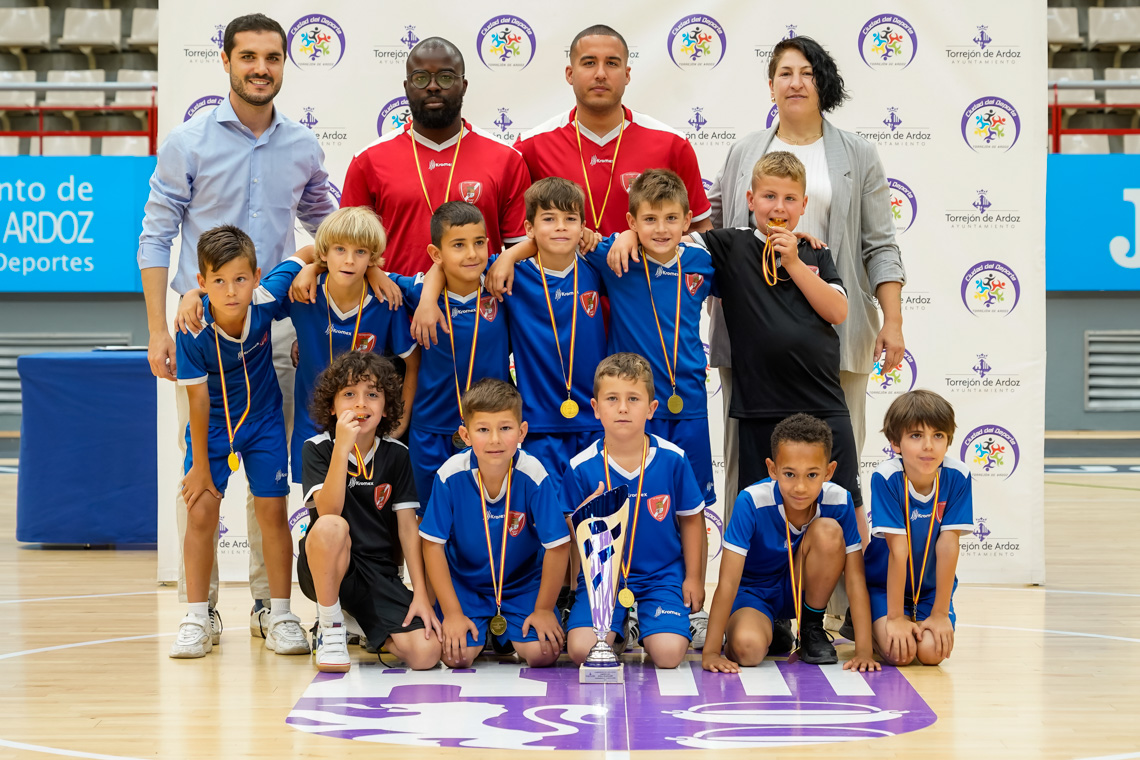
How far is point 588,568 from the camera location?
3.33m

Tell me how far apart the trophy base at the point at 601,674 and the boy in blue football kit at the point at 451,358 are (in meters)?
0.90

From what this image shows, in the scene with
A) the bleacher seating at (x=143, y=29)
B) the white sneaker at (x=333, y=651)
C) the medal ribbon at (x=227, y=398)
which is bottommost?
the white sneaker at (x=333, y=651)

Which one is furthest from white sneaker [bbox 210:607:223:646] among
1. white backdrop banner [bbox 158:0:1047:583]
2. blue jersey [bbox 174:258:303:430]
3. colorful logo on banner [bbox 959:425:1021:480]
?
colorful logo on banner [bbox 959:425:1021:480]

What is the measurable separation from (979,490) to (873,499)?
6.35 feet

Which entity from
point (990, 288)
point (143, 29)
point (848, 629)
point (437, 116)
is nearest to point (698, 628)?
point (848, 629)

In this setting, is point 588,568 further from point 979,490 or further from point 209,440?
point 979,490

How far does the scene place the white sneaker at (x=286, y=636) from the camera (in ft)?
12.3

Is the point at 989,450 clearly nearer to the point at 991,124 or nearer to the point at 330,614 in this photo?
the point at 991,124

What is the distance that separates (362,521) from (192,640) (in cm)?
70

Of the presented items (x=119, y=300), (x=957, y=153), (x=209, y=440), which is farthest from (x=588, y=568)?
(x=119, y=300)

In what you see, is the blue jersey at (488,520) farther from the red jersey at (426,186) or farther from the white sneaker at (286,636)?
the red jersey at (426,186)

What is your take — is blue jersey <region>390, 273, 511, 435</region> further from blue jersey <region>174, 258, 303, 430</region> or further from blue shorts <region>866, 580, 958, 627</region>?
blue shorts <region>866, 580, 958, 627</region>

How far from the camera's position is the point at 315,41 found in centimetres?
529

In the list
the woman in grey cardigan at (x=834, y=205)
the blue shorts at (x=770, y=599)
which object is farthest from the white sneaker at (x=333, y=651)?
the woman in grey cardigan at (x=834, y=205)
